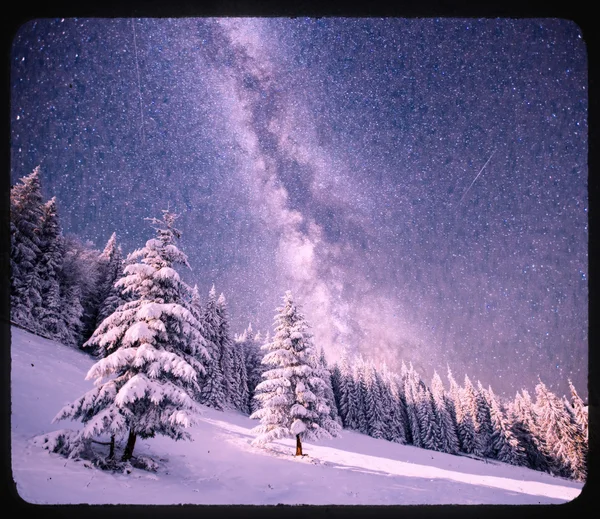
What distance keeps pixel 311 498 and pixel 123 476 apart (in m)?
3.39

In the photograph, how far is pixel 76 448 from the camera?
19.0 ft

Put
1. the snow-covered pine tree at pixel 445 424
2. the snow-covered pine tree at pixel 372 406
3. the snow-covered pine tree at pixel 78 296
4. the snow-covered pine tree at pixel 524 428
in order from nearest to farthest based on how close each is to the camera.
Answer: the snow-covered pine tree at pixel 78 296 → the snow-covered pine tree at pixel 524 428 → the snow-covered pine tree at pixel 372 406 → the snow-covered pine tree at pixel 445 424

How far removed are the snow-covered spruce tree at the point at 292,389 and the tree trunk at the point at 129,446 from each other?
5.90 m

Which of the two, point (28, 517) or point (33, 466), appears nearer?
point (28, 517)

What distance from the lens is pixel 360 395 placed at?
109 ft

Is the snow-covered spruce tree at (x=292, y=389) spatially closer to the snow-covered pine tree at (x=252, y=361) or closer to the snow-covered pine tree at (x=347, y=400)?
the snow-covered pine tree at (x=252, y=361)

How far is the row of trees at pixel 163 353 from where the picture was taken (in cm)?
635

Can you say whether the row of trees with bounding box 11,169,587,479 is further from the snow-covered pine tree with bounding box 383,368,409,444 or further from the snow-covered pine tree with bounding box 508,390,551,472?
the snow-covered pine tree with bounding box 383,368,409,444

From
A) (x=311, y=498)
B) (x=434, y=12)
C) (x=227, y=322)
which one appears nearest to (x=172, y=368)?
(x=311, y=498)

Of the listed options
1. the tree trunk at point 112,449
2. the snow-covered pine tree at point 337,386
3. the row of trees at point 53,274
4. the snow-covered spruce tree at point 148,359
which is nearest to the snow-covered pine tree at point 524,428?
the snow-covered pine tree at point 337,386

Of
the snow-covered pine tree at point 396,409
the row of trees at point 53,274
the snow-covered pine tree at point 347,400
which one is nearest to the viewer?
the row of trees at point 53,274

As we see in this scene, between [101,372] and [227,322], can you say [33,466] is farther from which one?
[227,322]
